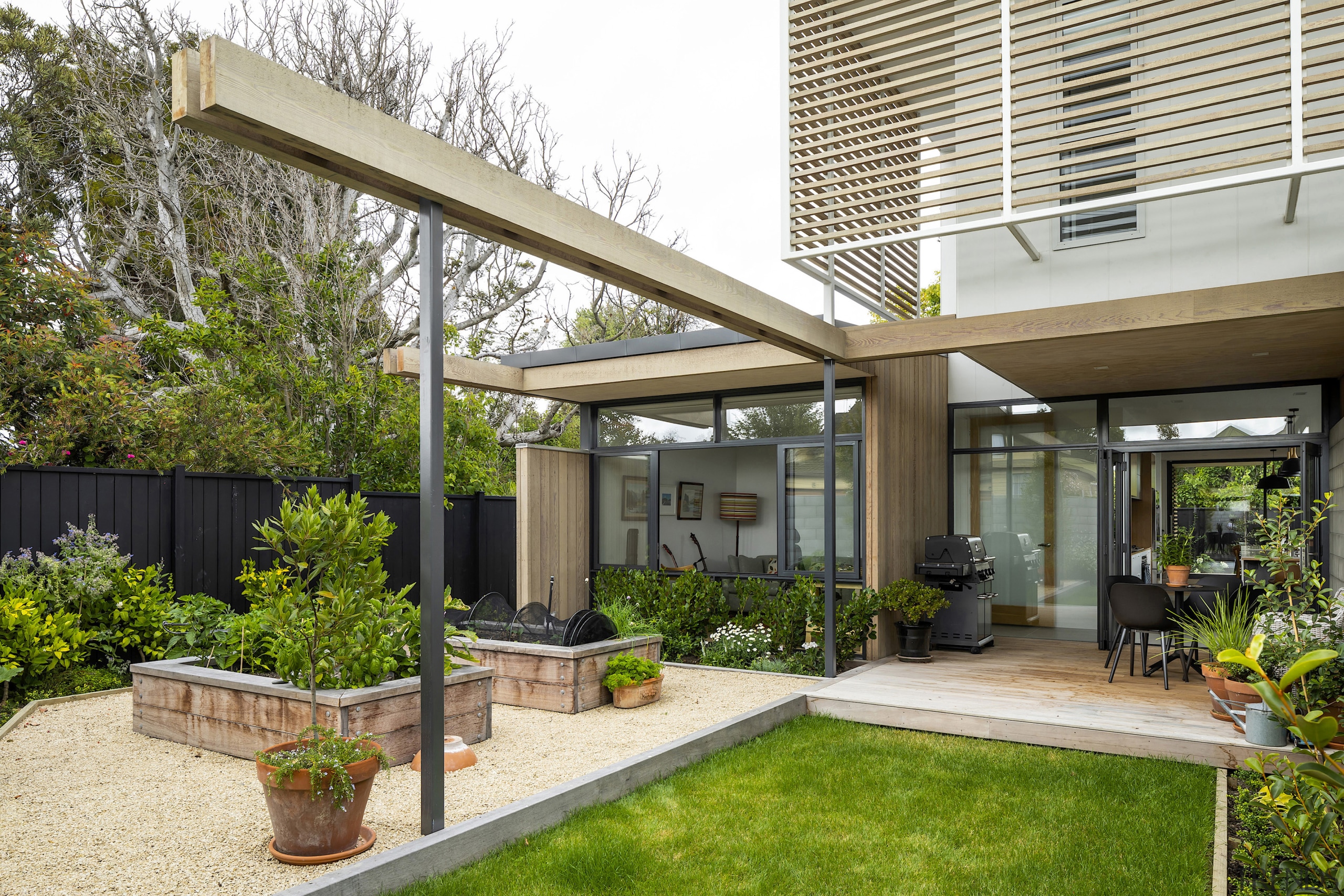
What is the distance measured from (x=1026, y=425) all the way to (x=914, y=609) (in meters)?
2.39

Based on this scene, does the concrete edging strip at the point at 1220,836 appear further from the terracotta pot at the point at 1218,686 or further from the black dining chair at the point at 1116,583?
the black dining chair at the point at 1116,583

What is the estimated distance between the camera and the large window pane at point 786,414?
7.70 m

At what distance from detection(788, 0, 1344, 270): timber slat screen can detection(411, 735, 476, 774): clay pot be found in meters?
4.01

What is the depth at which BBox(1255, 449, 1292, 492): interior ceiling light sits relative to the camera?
806 cm

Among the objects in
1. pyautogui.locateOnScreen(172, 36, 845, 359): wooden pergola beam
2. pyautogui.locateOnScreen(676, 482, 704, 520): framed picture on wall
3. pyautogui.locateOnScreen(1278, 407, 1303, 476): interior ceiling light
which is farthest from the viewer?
pyautogui.locateOnScreen(676, 482, 704, 520): framed picture on wall

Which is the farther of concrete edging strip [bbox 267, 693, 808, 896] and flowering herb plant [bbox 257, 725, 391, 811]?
flowering herb plant [bbox 257, 725, 391, 811]

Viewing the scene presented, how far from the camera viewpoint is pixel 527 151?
1273 centimetres

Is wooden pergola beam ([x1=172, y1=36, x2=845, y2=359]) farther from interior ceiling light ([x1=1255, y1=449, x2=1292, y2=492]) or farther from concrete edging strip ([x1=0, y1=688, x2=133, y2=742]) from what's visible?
interior ceiling light ([x1=1255, y1=449, x2=1292, y2=492])

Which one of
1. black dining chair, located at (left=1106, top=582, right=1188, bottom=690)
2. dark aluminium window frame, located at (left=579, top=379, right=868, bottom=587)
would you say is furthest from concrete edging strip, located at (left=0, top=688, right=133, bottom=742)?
black dining chair, located at (left=1106, top=582, right=1188, bottom=690)

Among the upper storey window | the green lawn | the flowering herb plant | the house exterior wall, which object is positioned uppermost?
the upper storey window

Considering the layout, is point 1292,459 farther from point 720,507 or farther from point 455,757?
point 455,757

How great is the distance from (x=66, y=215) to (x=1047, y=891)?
13.4m

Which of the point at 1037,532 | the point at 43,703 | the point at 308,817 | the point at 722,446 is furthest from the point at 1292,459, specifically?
the point at 43,703

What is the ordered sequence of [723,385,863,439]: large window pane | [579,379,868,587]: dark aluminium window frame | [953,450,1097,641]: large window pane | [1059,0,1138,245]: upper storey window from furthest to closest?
[953,450,1097,641]: large window pane < [723,385,863,439]: large window pane < [579,379,868,587]: dark aluminium window frame < [1059,0,1138,245]: upper storey window
